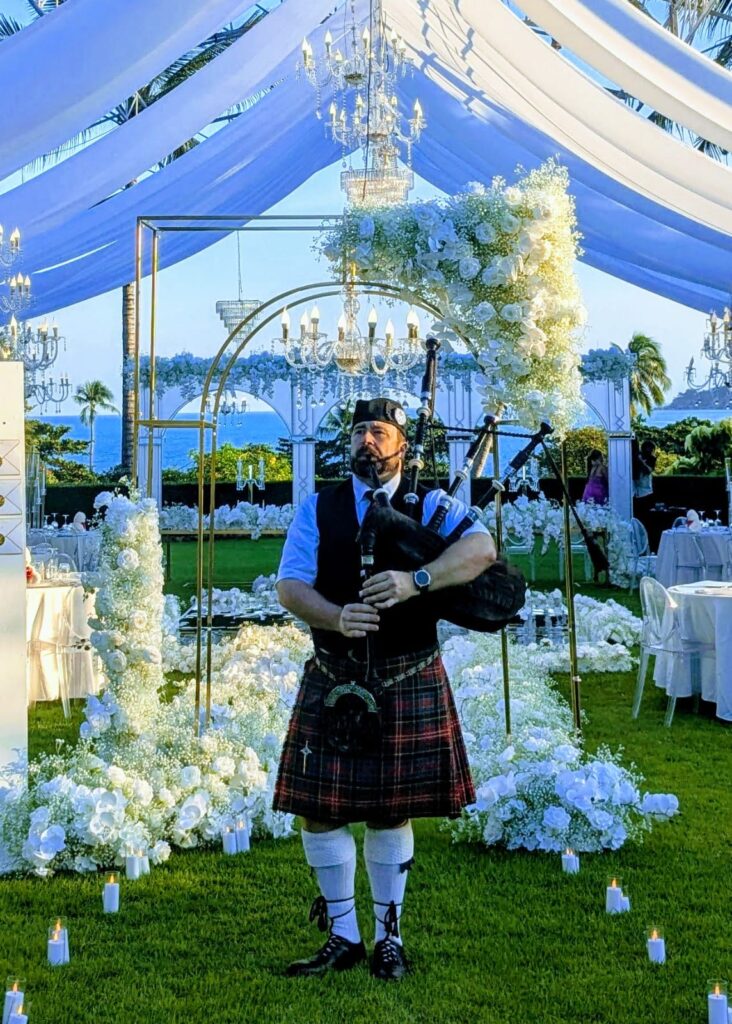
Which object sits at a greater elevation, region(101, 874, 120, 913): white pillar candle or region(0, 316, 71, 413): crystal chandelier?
region(0, 316, 71, 413): crystal chandelier

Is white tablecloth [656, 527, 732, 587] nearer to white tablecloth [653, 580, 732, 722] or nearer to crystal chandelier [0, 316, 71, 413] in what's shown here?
white tablecloth [653, 580, 732, 722]

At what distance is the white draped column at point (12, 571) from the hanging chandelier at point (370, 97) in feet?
8.43

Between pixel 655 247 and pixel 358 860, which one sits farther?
pixel 655 247

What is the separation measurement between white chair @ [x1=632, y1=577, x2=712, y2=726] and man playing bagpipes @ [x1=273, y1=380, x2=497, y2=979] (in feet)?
12.6

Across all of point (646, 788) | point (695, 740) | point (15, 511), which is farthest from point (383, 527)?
point (695, 740)

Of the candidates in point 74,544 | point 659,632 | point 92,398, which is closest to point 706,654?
point 659,632

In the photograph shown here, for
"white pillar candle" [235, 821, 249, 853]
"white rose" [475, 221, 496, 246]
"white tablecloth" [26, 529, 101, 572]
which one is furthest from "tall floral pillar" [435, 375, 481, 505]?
"white rose" [475, 221, 496, 246]

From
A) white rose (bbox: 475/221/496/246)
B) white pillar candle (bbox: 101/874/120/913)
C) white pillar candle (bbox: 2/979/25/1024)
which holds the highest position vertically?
white rose (bbox: 475/221/496/246)

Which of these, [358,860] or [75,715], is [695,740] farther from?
[75,715]

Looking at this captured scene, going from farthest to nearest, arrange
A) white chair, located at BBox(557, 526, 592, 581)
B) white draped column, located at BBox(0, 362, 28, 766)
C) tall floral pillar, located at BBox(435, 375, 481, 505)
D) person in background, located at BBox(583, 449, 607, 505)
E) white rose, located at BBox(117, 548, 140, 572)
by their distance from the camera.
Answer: tall floral pillar, located at BBox(435, 375, 481, 505), person in background, located at BBox(583, 449, 607, 505), white chair, located at BBox(557, 526, 592, 581), white draped column, located at BBox(0, 362, 28, 766), white rose, located at BBox(117, 548, 140, 572)

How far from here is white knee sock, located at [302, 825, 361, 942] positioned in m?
3.00

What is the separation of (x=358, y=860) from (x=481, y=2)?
13.7ft

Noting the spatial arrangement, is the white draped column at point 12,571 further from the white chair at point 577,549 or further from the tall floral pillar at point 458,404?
the tall floral pillar at point 458,404

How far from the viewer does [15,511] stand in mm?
4699
